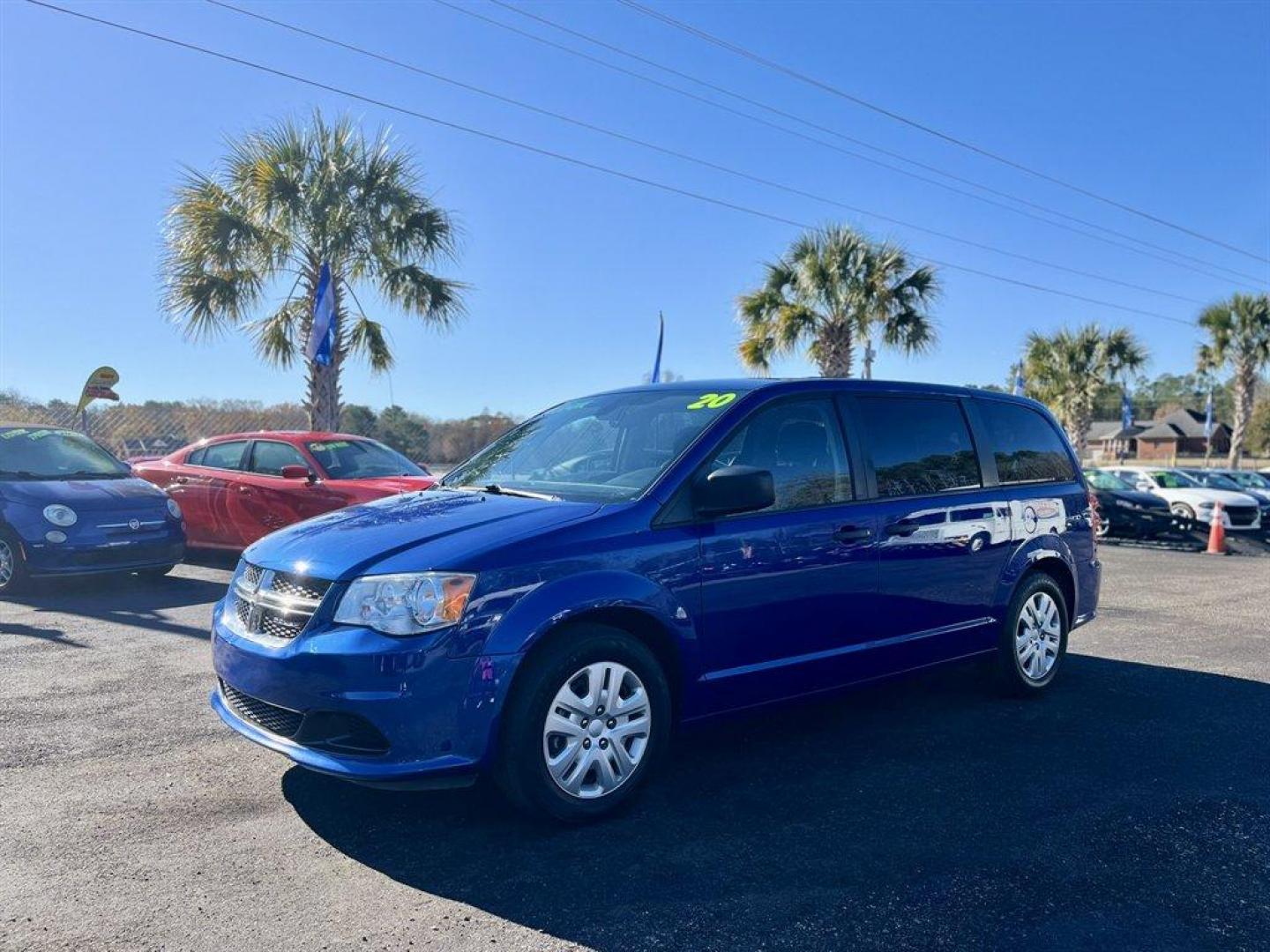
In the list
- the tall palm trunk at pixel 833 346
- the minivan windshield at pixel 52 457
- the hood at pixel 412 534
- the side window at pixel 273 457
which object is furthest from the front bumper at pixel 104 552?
the tall palm trunk at pixel 833 346

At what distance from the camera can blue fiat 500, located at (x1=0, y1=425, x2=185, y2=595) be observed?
27.9 ft

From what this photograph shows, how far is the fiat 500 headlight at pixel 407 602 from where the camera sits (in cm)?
340

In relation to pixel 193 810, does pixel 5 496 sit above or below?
above

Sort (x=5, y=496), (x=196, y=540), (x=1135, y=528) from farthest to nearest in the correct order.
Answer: (x=1135, y=528)
(x=196, y=540)
(x=5, y=496)

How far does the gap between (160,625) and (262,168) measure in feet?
33.2

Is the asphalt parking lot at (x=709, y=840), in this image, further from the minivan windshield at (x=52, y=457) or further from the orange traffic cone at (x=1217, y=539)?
the orange traffic cone at (x=1217, y=539)

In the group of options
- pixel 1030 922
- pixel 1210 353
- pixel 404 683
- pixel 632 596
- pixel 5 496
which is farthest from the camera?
pixel 1210 353

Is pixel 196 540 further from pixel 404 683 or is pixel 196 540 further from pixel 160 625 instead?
pixel 404 683

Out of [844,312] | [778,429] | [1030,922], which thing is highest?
[844,312]

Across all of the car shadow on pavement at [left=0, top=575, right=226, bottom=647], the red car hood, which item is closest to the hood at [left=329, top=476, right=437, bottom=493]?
the red car hood

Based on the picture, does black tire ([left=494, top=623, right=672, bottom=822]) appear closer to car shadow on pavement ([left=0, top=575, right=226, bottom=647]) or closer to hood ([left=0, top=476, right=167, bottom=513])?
car shadow on pavement ([left=0, top=575, right=226, bottom=647])

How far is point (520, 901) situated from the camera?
10.1 feet

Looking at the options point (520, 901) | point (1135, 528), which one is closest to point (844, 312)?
point (1135, 528)

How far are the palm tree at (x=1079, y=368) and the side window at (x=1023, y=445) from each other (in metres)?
26.4
